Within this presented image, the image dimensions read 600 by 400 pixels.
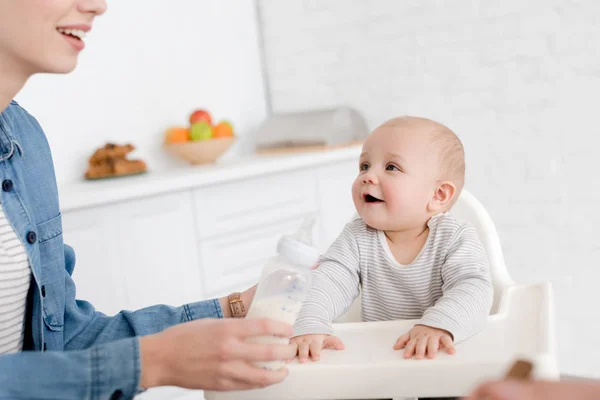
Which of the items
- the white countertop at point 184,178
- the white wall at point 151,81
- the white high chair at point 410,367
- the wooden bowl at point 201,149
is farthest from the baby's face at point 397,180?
the white wall at point 151,81

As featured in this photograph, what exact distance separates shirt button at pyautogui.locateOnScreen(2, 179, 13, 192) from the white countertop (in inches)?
37.7

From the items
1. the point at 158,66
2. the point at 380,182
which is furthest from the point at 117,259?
the point at 380,182

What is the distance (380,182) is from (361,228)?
10 centimetres

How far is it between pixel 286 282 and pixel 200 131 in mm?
2140

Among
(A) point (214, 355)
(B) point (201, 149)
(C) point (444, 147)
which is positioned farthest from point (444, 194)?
(B) point (201, 149)

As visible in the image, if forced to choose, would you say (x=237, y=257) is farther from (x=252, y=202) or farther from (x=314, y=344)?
(x=314, y=344)

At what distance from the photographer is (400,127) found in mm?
1424

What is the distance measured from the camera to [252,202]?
291cm

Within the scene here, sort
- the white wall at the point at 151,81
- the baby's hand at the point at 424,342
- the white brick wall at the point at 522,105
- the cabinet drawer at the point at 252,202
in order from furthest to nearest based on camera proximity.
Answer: the white wall at the point at 151,81 < the cabinet drawer at the point at 252,202 < the white brick wall at the point at 522,105 < the baby's hand at the point at 424,342

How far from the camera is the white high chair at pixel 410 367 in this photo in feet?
3.17

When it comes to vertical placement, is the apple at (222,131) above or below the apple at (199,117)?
below

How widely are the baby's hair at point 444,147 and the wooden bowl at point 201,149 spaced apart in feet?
5.51

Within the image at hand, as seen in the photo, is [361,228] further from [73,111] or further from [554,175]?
[73,111]

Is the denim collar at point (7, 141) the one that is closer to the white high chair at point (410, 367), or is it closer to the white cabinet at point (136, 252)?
the white high chair at point (410, 367)
